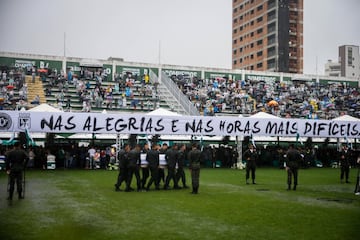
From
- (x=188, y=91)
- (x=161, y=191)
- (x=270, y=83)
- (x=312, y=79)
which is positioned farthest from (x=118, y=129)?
(x=312, y=79)

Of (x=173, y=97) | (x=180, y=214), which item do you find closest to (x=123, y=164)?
(x=180, y=214)

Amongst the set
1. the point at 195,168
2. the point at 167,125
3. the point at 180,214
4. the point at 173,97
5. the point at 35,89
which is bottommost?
the point at 180,214

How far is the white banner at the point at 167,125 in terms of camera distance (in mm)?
24422

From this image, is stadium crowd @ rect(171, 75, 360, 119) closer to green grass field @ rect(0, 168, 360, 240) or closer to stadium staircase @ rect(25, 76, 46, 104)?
stadium staircase @ rect(25, 76, 46, 104)

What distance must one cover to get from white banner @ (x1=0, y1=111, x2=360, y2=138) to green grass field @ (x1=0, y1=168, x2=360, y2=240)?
7.50m

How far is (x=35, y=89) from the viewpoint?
1550 inches

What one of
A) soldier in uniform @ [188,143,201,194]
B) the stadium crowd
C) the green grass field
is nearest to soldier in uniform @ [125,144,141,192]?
the green grass field

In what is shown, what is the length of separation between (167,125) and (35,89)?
59.6 ft

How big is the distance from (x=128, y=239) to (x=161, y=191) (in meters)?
8.33

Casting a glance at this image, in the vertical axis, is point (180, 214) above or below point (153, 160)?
below

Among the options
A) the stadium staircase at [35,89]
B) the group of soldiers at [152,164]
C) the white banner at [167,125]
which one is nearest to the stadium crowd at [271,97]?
the white banner at [167,125]

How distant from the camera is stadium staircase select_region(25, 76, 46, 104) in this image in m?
37.9

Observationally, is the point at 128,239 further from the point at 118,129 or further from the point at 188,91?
the point at 188,91

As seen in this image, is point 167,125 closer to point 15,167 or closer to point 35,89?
point 15,167
